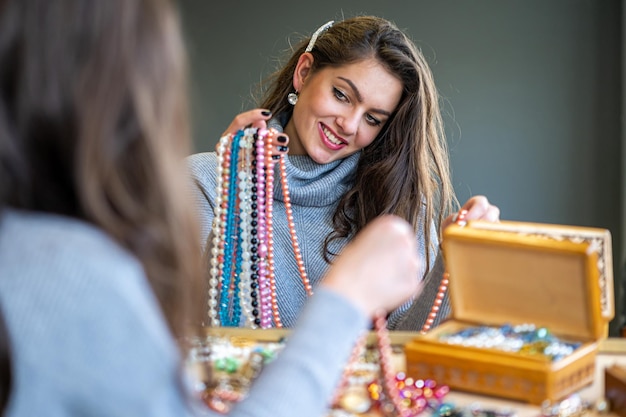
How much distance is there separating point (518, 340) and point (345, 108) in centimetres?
101

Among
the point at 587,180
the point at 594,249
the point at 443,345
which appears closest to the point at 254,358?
the point at 443,345

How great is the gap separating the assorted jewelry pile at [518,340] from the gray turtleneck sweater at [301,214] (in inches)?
24.2

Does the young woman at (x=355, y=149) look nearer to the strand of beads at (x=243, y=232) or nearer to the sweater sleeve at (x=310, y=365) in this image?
the strand of beads at (x=243, y=232)

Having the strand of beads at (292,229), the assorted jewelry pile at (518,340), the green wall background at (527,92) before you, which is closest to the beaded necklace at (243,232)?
the strand of beads at (292,229)

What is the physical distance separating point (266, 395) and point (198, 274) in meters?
0.15

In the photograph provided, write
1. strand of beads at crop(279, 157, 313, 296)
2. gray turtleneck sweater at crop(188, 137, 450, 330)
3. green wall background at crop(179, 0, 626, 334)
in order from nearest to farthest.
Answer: strand of beads at crop(279, 157, 313, 296), gray turtleneck sweater at crop(188, 137, 450, 330), green wall background at crop(179, 0, 626, 334)

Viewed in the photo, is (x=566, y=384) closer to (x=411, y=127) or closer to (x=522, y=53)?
(x=411, y=127)

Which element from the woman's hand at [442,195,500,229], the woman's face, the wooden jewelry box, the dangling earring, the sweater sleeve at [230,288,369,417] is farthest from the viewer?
the dangling earring

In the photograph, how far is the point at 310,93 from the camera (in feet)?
6.84

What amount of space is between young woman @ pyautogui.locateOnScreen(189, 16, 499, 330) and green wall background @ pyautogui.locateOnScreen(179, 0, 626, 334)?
4.77 feet

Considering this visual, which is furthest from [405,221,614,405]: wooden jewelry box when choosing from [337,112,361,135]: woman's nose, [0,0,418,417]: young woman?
[337,112,361,135]: woman's nose

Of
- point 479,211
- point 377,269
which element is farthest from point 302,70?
point 377,269

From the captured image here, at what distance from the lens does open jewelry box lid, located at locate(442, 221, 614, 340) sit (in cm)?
114

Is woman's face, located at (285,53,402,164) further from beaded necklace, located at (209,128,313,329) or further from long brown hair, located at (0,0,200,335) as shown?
long brown hair, located at (0,0,200,335)
